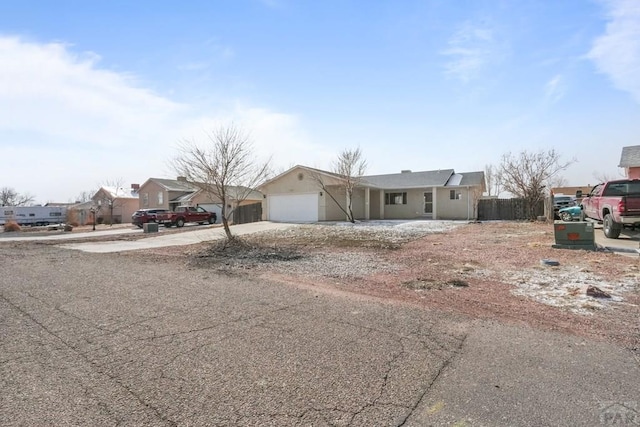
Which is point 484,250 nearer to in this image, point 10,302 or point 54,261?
point 10,302

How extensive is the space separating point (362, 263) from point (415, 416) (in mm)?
6789

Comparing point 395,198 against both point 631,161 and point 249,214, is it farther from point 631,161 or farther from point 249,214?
point 631,161

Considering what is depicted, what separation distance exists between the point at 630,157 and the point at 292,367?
90.7ft

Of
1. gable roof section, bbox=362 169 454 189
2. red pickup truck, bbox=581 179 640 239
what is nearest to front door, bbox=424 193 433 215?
gable roof section, bbox=362 169 454 189

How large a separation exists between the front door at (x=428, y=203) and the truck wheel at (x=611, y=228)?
16322mm

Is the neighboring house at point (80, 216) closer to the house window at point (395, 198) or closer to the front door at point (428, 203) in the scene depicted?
the house window at point (395, 198)

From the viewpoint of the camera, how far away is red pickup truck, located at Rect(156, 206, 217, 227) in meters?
28.9

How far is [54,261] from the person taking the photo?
34.7 ft

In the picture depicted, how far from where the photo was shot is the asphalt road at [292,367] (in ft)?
8.86

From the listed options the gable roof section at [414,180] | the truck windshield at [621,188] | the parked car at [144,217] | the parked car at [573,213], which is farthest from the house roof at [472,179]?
the parked car at [144,217]

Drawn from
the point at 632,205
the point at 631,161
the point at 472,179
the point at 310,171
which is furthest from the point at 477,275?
the point at 472,179

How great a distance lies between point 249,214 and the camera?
3238cm

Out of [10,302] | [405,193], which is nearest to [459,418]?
[10,302]

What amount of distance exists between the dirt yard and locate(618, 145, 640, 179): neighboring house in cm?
1459
